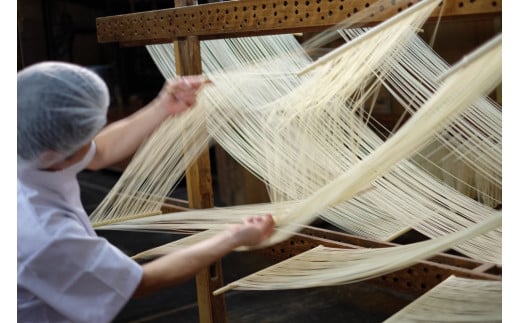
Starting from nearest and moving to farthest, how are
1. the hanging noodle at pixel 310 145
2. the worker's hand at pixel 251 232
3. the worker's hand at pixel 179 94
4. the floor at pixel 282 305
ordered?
→ the worker's hand at pixel 251 232
the hanging noodle at pixel 310 145
the worker's hand at pixel 179 94
the floor at pixel 282 305

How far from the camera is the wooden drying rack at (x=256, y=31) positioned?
141 cm

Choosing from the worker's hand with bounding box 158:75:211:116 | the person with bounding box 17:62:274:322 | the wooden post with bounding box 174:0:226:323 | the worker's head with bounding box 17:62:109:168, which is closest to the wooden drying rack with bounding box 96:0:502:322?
the wooden post with bounding box 174:0:226:323

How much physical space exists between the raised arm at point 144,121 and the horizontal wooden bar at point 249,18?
0.25m

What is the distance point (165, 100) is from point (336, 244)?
1.98 ft

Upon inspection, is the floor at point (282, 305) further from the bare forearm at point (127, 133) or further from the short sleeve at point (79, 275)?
the short sleeve at point (79, 275)

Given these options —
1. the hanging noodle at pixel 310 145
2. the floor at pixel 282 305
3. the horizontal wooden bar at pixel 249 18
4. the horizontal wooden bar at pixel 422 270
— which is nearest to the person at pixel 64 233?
the hanging noodle at pixel 310 145

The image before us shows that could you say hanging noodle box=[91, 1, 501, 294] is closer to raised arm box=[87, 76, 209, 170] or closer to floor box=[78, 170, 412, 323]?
raised arm box=[87, 76, 209, 170]

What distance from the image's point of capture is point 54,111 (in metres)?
1.14

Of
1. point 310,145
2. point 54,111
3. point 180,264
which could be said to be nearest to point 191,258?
point 180,264

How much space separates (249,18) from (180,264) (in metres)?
0.78

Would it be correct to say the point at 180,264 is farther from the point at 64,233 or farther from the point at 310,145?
the point at 310,145

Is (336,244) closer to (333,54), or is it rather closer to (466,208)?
(466,208)

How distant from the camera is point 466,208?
1.79m

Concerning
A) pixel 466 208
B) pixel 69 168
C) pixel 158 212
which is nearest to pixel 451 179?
pixel 466 208
